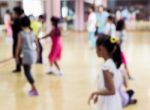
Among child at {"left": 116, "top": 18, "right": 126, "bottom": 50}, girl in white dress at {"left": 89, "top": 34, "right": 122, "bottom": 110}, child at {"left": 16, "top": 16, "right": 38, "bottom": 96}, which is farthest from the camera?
child at {"left": 116, "top": 18, "right": 126, "bottom": 50}

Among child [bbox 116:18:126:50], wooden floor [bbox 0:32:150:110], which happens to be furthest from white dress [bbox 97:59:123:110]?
child [bbox 116:18:126:50]

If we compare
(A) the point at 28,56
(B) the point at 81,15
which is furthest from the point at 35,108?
(B) the point at 81,15

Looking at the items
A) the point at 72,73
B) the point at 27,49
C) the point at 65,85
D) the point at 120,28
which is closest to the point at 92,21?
the point at 72,73

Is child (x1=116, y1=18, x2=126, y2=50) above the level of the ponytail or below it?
below

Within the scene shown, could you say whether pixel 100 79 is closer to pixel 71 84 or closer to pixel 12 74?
pixel 71 84

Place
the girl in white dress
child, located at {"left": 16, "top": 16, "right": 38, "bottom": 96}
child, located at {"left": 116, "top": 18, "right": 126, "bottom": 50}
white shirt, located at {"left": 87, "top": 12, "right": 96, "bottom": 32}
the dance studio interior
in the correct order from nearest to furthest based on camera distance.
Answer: the girl in white dress, the dance studio interior, child, located at {"left": 16, "top": 16, "right": 38, "bottom": 96}, child, located at {"left": 116, "top": 18, "right": 126, "bottom": 50}, white shirt, located at {"left": 87, "top": 12, "right": 96, "bottom": 32}

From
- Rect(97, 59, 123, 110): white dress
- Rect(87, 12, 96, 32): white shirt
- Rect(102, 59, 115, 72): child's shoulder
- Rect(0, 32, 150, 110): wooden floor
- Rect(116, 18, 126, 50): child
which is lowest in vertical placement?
Rect(0, 32, 150, 110): wooden floor

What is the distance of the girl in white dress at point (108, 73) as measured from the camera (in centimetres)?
360

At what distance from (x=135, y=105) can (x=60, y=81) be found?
2.37 metres

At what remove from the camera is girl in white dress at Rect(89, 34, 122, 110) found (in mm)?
3602

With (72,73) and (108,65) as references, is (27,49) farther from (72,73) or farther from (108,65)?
(108,65)

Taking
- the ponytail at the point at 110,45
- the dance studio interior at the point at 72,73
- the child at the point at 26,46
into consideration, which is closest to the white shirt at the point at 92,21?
the dance studio interior at the point at 72,73

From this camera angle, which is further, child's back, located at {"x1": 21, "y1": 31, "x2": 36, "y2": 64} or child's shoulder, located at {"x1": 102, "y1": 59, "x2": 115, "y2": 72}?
child's back, located at {"x1": 21, "y1": 31, "x2": 36, "y2": 64}

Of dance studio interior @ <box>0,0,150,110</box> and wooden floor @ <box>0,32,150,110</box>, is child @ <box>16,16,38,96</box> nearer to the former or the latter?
dance studio interior @ <box>0,0,150,110</box>
